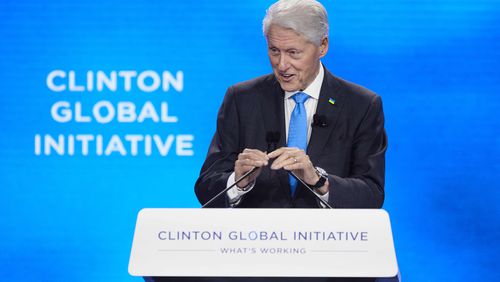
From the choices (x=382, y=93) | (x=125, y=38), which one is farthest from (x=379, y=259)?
(x=125, y=38)

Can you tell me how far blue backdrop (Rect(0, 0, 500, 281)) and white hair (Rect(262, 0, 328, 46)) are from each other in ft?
3.57

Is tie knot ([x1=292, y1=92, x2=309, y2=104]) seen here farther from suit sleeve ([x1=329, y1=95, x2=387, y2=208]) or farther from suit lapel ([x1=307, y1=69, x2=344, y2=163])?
suit sleeve ([x1=329, y1=95, x2=387, y2=208])

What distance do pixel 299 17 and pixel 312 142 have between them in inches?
14.6

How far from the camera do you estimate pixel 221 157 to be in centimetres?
254

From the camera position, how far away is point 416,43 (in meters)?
3.52

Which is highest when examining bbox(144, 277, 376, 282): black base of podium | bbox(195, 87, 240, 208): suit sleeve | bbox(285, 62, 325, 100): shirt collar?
bbox(285, 62, 325, 100): shirt collar

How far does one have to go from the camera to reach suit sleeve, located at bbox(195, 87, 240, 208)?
7.97 feet

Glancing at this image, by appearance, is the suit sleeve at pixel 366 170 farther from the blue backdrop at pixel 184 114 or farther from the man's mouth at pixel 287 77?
the blue backdrop at pixel 184 114

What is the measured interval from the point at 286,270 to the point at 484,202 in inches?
78.8

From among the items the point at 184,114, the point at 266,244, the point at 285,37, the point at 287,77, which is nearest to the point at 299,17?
the point at 285,37

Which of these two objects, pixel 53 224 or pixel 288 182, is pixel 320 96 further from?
pixel 53 224

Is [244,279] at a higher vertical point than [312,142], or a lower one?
lower

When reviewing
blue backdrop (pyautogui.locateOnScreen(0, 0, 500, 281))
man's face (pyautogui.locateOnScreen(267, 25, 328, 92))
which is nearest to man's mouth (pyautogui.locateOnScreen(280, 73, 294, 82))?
man's face (pyautogui.locateOnScreen(267, 25, 328, 92))

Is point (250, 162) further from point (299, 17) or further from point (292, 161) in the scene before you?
point (299, 17)
